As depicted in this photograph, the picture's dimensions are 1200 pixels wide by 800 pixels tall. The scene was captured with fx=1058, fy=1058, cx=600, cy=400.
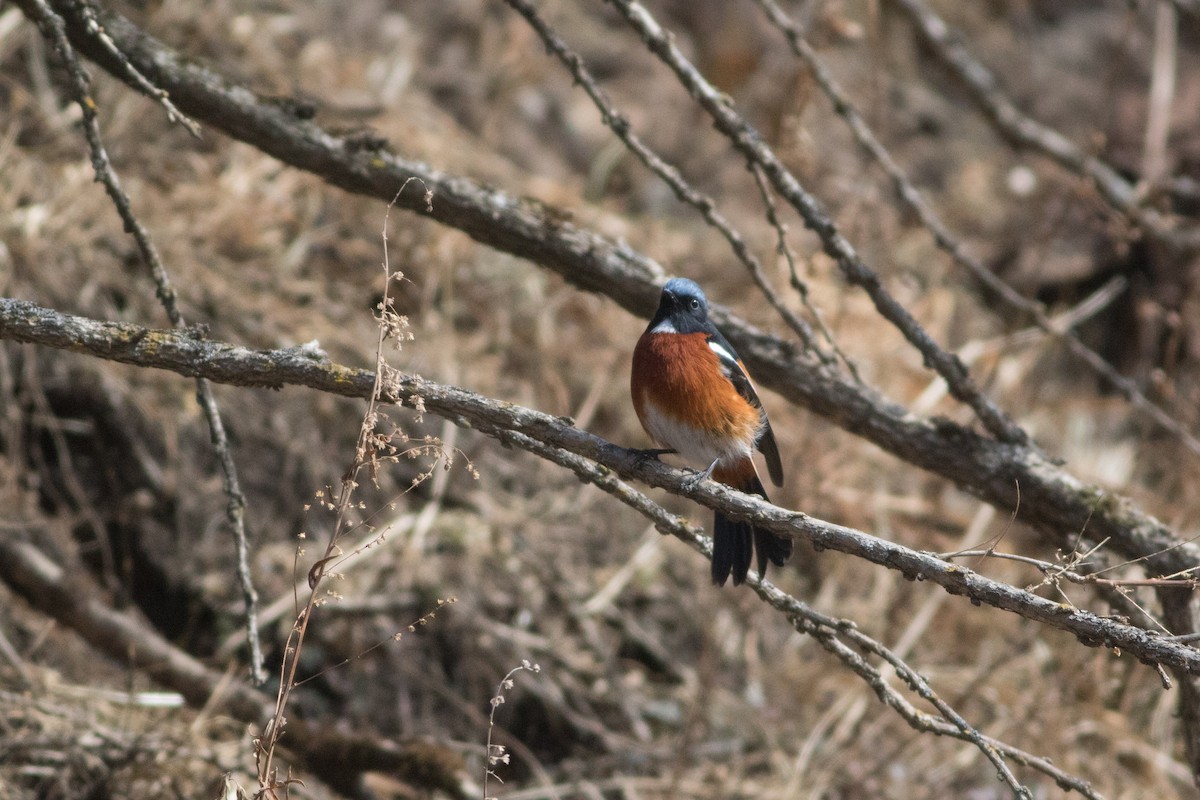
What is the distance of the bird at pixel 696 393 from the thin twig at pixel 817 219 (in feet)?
1.54

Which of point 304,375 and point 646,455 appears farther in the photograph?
point 646,455

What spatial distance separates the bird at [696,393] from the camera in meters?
3.57

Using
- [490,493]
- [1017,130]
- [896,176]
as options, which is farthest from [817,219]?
[1017,130]

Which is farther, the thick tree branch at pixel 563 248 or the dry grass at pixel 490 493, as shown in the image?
the dry grass at pixel 490 493

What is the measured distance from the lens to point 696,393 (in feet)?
11.7

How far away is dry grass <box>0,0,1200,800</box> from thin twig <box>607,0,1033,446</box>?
0.38m

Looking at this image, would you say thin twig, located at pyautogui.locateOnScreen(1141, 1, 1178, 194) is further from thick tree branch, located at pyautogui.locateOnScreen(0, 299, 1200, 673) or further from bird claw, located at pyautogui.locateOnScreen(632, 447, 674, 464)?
thick tree branch, located at pyautogui.locateOnScreen(0, 299, 1200, 673)

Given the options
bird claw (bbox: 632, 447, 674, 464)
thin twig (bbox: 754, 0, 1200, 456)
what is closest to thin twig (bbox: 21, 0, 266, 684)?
bird claw (bbox: 632, 447, 674, 464)

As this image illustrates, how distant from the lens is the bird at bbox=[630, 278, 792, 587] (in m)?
3.57

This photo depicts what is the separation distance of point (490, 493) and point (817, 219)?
8.90 ft

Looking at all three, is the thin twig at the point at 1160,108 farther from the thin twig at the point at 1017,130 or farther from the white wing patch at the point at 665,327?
the white wing patch at the point at 665,327

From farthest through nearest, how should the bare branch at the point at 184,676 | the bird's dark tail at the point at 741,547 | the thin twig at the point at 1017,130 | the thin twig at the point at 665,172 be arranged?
the thin twig at the point at 1017,130 < the bare branch at the point at 184,676 < the thin twig at the point at 665,172 < the bird's dark tail at the point at 741,547

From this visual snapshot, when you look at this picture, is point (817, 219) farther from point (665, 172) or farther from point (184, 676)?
point (184, 676)

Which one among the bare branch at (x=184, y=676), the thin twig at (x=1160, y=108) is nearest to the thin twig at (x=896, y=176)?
the bare branch at (x=184, y=676)
